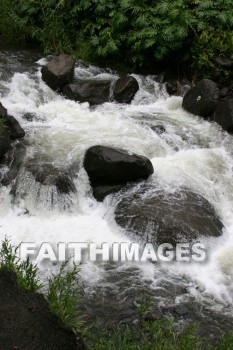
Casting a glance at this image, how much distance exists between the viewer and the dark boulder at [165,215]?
270 inches

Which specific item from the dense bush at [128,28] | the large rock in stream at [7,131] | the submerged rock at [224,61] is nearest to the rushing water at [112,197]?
the large rock in stream at [7,131]

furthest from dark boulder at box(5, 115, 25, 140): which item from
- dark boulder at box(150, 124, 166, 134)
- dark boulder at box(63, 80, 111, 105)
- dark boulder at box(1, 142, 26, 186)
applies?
dark boulder at box(150, 124, 166, 134)

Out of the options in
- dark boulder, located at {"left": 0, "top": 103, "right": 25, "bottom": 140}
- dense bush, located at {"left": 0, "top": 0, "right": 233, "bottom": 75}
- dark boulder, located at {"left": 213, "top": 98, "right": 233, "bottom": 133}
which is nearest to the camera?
dark boulder, located at {"left": 0, "top": 103, "right": 25, "bottom": 140}

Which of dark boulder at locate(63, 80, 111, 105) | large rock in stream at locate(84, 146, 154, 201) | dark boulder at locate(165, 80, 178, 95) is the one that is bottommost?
large rock in stream at locate(84, 146, 154, 201)

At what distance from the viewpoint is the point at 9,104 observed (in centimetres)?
948

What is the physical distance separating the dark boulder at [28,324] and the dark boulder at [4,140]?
12.1ft

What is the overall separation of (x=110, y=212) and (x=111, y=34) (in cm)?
638

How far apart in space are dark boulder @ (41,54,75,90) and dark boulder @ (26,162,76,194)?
11.0 ft

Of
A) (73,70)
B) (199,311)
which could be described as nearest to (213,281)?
(199,311)

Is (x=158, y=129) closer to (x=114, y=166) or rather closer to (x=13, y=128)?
(x=114, y=166)

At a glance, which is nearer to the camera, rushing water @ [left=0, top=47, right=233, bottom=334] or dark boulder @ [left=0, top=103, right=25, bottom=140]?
rushing water @ [left=0, top=47, right=233, bottom=334]

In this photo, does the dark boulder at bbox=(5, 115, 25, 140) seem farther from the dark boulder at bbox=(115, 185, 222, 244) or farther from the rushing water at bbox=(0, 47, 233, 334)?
the dark boulder at bbox=(115, 185, 222, 244)

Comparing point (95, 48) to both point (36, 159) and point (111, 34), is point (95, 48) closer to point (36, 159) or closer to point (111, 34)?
point (111, 34)

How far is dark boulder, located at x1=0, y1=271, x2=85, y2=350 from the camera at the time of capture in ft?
12.8
